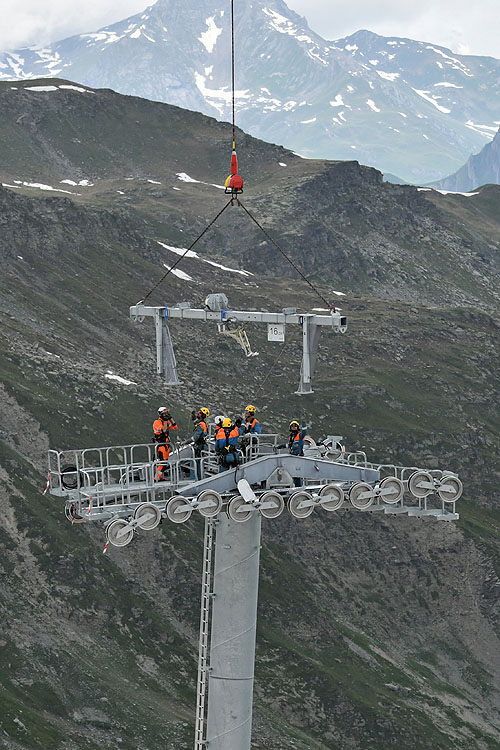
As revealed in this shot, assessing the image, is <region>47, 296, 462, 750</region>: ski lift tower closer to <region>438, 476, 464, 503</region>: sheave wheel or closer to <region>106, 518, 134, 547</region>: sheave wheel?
<region>438, 476, 464, 503</region>: sheave wheel

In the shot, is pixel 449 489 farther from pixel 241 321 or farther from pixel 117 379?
pixel 117 379

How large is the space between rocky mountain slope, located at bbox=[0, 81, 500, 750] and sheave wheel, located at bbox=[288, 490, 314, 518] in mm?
39155

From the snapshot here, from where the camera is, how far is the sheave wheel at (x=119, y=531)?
27016 mm

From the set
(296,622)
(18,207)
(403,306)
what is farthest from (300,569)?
(403,306)

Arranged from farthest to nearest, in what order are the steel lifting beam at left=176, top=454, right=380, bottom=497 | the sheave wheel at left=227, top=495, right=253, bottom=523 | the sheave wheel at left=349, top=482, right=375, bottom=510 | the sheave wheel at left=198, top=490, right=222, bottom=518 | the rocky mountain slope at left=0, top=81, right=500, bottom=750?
the rocky mountain slope at left=0, top=81, right=500, bottom=750 → the steel lifting beam at left=176, top=454, right=380, bottom=497 → the sheave wheel at left=349, top=482, right=375, bottom=510 → the sheave wheel at left=227, top=495, right=253, bottom=523 → the sheave wheel at left=198, top=490, right=222, bottom=518

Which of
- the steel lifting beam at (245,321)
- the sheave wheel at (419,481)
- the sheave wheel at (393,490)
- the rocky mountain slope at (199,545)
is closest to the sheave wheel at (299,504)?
the sheave wheel at (393,490)

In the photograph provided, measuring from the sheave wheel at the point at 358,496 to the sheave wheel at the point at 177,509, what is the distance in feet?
15.3

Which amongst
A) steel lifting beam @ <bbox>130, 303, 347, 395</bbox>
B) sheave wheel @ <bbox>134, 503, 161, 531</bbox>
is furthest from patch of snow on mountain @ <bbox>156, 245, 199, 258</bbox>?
sheave wheel @ <bbox>134, 503, 161, 531</bbox>

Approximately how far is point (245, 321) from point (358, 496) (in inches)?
291

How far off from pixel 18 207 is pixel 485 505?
243 feet

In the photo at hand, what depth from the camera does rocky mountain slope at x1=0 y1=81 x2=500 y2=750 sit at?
77438 millimetres

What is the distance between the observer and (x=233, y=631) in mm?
31000

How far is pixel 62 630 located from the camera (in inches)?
3088

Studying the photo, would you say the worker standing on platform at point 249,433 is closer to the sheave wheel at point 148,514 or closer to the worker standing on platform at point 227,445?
the worker standing on platform at point 227,445
